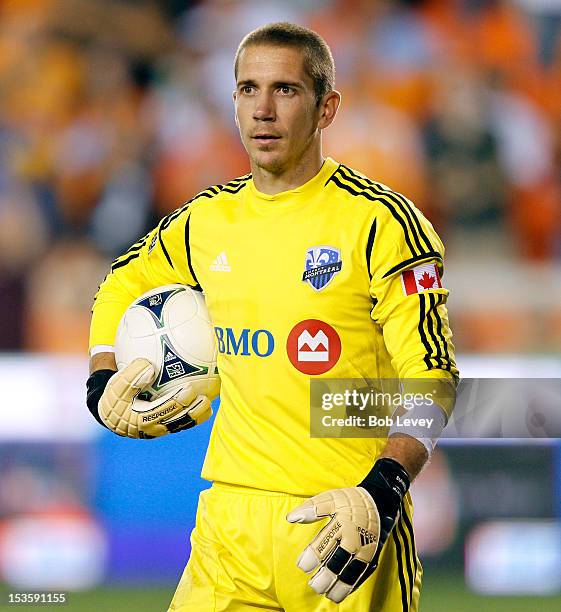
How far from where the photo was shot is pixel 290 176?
355cm

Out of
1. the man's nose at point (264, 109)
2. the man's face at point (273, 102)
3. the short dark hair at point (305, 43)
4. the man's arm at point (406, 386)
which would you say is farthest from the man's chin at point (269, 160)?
the man's arm at point (406, 386)

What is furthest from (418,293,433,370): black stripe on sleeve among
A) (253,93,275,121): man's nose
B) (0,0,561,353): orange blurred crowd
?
(0,0,561,353): orange blurred crowd

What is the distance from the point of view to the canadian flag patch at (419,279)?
3.23 meters

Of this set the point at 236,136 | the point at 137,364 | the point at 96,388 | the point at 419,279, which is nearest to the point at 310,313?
the point at 419,279

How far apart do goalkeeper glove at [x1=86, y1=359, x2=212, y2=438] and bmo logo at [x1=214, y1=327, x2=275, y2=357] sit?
0.19m

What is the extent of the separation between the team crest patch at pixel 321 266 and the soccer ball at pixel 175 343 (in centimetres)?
44

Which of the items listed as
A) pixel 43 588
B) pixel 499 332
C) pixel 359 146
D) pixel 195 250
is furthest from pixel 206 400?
pixel 359 146

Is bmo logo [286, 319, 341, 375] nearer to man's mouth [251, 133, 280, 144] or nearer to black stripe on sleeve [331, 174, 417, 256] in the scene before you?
black stripe on sleeve [331, 174, 417, 256]

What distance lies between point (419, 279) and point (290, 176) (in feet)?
1.83

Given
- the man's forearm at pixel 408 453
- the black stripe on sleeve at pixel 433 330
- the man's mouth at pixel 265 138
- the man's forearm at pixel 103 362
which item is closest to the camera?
the man's forearm at pixel 408 453

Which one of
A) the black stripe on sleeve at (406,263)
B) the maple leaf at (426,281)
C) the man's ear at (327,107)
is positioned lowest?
the maple leaf at (426,281)

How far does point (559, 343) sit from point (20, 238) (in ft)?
12.0

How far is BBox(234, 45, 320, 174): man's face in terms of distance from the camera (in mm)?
3434

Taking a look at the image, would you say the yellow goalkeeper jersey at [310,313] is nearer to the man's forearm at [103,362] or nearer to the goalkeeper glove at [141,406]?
the goalkeeper glove at [141,406]
